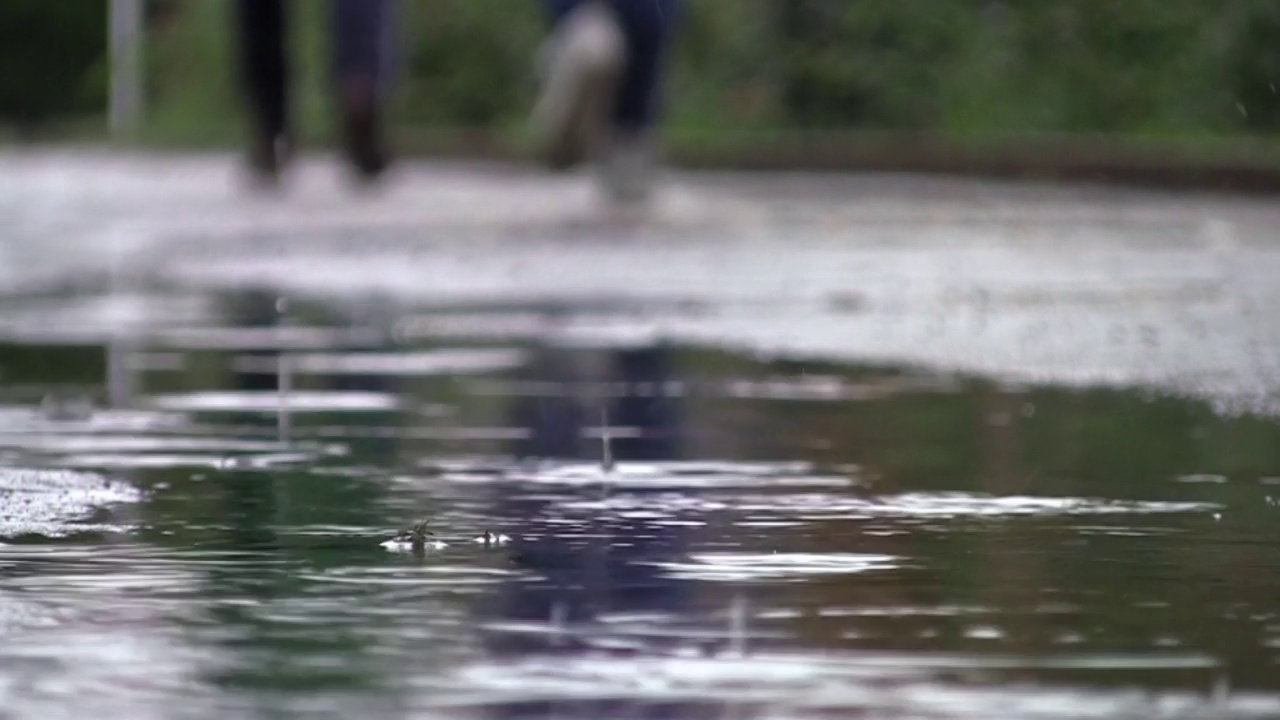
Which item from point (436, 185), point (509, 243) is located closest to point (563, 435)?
point (509, 243)

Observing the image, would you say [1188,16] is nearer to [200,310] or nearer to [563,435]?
[200,310]

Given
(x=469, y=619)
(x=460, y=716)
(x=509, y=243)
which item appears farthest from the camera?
(x=509, y=243)

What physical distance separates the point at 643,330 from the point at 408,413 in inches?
98.9

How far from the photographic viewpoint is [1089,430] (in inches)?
248

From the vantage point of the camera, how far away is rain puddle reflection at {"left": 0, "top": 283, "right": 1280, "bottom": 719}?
3453mm

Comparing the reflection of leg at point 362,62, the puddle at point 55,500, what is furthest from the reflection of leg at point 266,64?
the puddle at point 55,500

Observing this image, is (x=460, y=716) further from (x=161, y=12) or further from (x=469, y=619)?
(x=161, y=12)

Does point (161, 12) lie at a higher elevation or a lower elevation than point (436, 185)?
higher

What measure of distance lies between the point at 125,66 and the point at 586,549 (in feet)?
82.9

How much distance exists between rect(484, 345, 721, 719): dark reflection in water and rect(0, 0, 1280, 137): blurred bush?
1094 centimetres

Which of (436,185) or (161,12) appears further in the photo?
(161,12)

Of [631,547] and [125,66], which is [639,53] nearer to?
[631,547]

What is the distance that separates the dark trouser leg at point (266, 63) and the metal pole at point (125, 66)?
12430mm

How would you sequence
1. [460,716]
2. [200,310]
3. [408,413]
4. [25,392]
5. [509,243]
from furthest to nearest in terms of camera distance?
1. [509,243]
2. [200,310]
3. [25,392]
4. [408,413]
5. [460,716]
